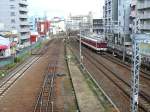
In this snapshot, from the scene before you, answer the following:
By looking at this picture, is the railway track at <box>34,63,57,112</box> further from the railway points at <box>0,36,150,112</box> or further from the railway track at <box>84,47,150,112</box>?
the railway track at <box>84,47,150,112</box>

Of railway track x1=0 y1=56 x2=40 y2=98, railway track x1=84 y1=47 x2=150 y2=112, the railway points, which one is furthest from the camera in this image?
railway track x1=0 y1=56 x2=40 y2=98

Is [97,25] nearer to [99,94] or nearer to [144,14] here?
[144,14]

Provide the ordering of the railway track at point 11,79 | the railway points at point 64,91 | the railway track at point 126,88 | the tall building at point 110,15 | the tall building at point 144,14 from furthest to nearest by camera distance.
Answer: the tall building at point 110,15, the tall building at point 144,14, the railway track at point 11,79, the railway points at point 64,91, the railway track at point 126,88

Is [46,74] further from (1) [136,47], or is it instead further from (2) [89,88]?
(1) [136,47]

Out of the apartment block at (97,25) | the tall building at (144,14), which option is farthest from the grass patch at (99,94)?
the apartment block at (97,25)

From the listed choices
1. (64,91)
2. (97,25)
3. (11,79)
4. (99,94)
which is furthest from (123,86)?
(97,25)

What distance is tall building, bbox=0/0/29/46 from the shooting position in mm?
102688

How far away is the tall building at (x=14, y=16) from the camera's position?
102688mm

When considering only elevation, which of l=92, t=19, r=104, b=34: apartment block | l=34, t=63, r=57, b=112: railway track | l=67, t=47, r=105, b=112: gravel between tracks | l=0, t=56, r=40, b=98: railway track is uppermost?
l=92, t=19, r=104, b=34: apartment block

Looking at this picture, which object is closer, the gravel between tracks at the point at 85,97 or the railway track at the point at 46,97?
the gravel between tracks at the point at 85,97

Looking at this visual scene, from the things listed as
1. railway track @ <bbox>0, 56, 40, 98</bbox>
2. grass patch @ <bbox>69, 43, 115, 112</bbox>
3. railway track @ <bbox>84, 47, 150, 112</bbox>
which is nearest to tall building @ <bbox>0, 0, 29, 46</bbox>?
railway track @ <bbox>0, 56, 40, 98</bbox>

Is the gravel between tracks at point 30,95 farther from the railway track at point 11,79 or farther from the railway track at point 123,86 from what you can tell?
the railway track at point 123,86

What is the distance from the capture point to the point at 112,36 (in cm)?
9512

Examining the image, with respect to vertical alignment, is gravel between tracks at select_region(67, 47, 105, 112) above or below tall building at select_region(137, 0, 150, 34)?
below
